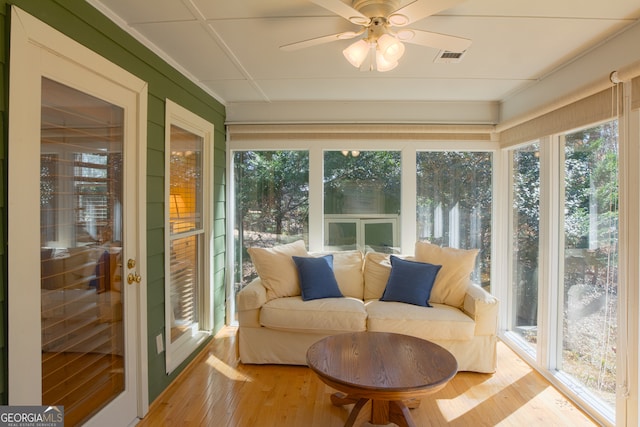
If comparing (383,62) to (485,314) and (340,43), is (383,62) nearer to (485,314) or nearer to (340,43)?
(340,43)

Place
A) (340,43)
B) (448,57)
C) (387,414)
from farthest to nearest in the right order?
(448,57)
(340,43)
(387,414)

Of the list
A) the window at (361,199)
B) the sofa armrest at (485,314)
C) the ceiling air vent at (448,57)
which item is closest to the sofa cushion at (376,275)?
the window at (361,199)

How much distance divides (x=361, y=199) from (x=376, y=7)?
2.44 m

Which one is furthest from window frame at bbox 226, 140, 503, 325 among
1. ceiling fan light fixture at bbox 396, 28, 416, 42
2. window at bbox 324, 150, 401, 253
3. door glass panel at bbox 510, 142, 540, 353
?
ceiling fan light fixture at bbox 396, 28, 416, 42

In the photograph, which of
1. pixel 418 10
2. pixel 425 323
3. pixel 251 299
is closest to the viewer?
pixel 418 10

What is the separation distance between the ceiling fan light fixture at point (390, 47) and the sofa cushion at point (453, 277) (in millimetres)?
2073

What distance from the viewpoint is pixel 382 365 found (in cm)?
206

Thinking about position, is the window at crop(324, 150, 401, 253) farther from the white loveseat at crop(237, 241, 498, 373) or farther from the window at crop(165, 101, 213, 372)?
the window at crop(165, 101, 213, 372)

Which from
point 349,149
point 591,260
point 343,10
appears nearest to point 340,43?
point 343,10

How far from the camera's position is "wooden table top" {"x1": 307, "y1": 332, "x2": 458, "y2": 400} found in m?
1.83

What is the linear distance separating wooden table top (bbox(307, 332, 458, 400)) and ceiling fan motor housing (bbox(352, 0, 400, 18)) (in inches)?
72.0

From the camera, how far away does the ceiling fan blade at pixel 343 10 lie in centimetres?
154

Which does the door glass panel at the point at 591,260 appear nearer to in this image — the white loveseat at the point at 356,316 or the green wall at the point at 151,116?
the white loveseat at the point at 356,316

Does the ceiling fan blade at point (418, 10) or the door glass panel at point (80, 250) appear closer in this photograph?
the ceiling fan blade at point (418, 10)
